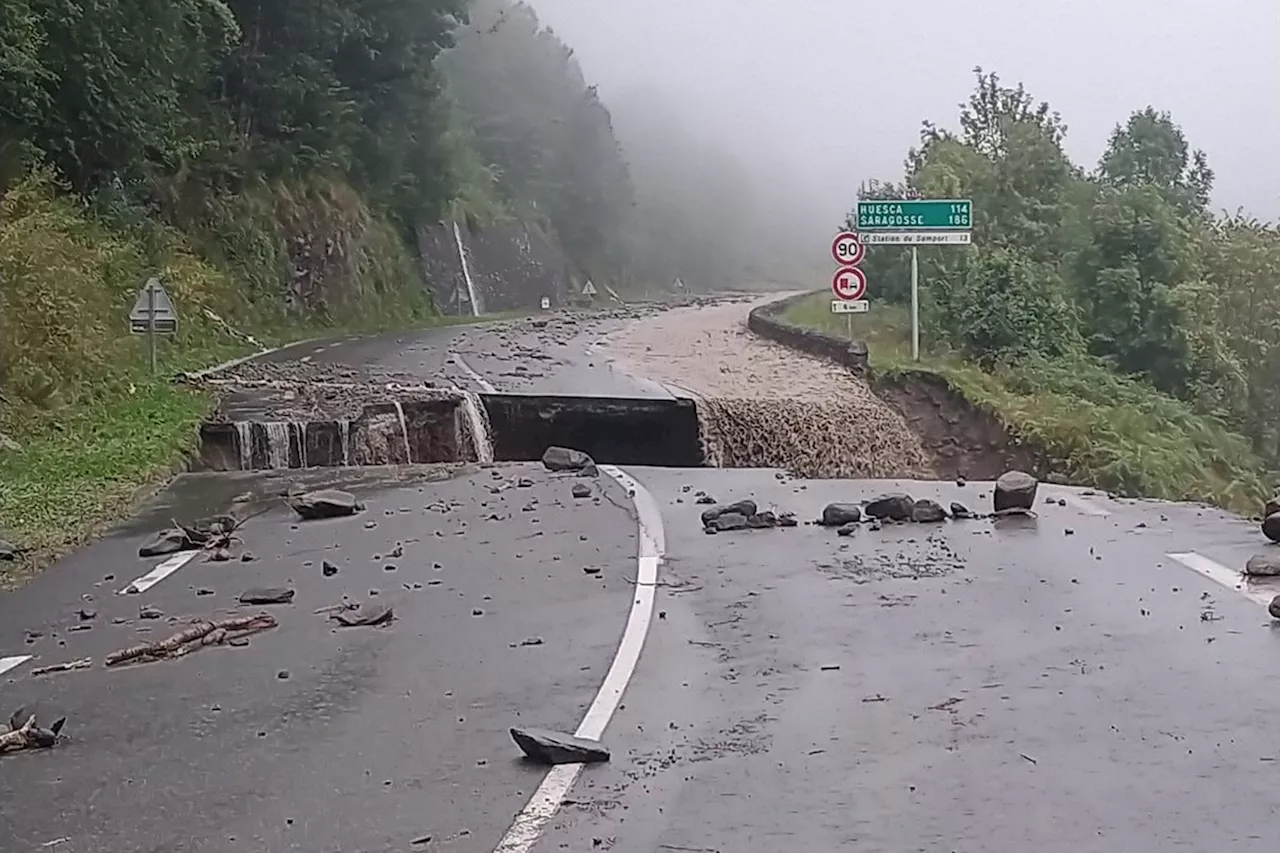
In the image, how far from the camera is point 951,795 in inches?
220

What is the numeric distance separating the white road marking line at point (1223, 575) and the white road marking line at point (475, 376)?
12.2 meters

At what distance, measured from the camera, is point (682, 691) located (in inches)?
283

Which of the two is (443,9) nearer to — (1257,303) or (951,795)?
(1257,303)

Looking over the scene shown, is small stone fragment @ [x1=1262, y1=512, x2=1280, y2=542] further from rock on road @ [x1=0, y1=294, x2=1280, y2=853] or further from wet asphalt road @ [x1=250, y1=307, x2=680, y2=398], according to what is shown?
wet asphalt road @ [x1=250, y1=307, x2=680, y2=398]

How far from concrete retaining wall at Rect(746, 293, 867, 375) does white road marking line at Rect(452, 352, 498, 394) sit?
22.2 feet

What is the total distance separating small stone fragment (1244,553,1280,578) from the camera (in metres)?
9.65

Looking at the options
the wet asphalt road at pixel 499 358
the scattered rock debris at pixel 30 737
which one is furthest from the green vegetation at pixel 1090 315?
the scattered rock debris at pixel 30 737

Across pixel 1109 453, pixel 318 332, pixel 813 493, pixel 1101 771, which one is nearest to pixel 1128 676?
pixel 1101 771

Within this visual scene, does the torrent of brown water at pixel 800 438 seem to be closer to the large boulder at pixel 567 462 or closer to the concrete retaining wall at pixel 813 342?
the concrete retaining wall at pixel 813 342

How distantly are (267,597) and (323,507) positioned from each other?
12.5 feet

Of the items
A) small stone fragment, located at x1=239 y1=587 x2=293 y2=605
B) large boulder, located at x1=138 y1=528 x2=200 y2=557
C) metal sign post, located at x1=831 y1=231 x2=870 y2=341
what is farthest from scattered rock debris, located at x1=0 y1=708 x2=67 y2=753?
metal sign post, located at x1=831 y1=231 x2=870 y2=341

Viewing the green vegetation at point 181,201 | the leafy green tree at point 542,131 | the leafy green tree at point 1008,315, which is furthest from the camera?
the leafy green tree at point 542,131

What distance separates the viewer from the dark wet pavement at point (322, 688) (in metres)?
5.51

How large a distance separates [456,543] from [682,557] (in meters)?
1.94
